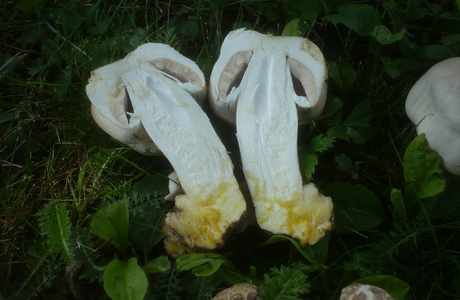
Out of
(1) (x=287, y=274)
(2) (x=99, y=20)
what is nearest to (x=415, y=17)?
(1) (x=287, y=274)

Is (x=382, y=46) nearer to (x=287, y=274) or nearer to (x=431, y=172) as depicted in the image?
(x=431, y=172)

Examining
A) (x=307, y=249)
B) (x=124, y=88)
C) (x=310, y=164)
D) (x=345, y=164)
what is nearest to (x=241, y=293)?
(x=307, y=249)

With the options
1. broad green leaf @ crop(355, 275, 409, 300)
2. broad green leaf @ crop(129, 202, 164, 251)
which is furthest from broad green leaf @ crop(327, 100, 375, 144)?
broad green leaf @ crop(129, 202, 164, 251)

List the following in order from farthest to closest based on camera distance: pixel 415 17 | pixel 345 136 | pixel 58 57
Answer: pixel 58 57 → pixel 415 17 → pixel 345 136

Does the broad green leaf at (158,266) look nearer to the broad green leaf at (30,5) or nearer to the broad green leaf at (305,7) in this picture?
the broad green leaf at (305,7)

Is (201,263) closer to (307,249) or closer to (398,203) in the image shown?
(307,249)

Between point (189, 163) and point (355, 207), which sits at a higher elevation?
point (189, 163)

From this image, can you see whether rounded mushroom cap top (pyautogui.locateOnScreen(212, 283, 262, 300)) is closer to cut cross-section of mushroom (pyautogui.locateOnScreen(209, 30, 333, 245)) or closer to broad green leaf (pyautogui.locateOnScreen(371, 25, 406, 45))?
cut cross-section of mushroom (pyautogui.locateOnScreen(209, 30, 333, 245))

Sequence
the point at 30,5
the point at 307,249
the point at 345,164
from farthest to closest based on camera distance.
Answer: the point at 30,5 < the point at 345,164 < the point at 307,249
